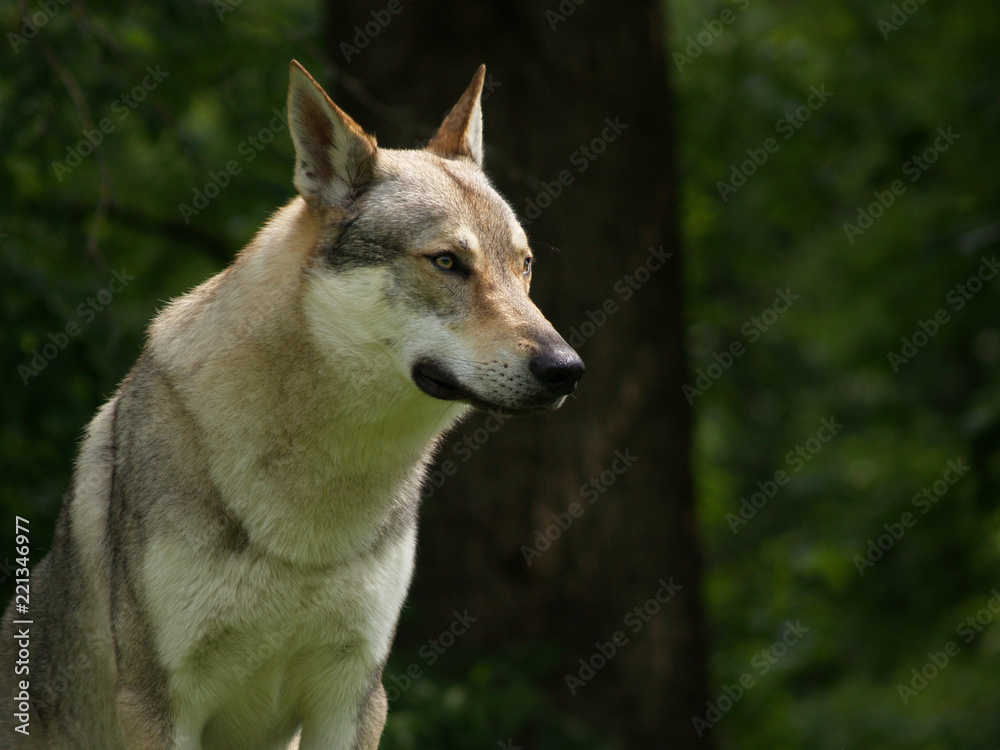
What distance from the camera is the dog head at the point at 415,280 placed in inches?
138

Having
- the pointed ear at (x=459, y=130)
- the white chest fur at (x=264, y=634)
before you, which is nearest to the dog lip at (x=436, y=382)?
the white chest fur at (x=264, y=634)

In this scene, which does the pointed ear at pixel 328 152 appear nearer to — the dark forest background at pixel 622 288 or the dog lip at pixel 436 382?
the dog lip at pixel 436 382

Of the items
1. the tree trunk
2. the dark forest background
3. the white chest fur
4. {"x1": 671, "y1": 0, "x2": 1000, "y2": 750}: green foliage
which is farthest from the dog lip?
{"x1": 671, "y1": 0, "x2": 1000, "y2": 750}: green foliage

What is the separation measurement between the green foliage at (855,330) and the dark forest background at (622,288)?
0.04m

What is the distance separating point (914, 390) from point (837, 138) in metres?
2.71

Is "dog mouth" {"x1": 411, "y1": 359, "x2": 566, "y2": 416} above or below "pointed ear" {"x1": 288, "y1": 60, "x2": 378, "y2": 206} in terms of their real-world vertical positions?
below

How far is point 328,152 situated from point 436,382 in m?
0.94

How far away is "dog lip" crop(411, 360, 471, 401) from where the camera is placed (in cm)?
356

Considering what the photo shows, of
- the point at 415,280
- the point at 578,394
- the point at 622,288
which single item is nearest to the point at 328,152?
the point at 415,280

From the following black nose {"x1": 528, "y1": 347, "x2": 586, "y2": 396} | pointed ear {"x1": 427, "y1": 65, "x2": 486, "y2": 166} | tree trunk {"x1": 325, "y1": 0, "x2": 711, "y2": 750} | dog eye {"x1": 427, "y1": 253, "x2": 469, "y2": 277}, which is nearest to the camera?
black nose {"x1": 528, "y1": 347, "x2": 586, "y2": 396}

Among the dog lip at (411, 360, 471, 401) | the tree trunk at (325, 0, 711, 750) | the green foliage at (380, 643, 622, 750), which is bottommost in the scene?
the green foliage at (380, 643, 622, 750)

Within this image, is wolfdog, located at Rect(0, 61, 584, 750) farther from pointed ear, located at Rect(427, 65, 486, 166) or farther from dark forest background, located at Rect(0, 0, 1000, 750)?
dark forest background, located at Rect(0, 0, 1000, 750)

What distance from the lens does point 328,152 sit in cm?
388

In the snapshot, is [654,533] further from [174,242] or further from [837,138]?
[837,138]
